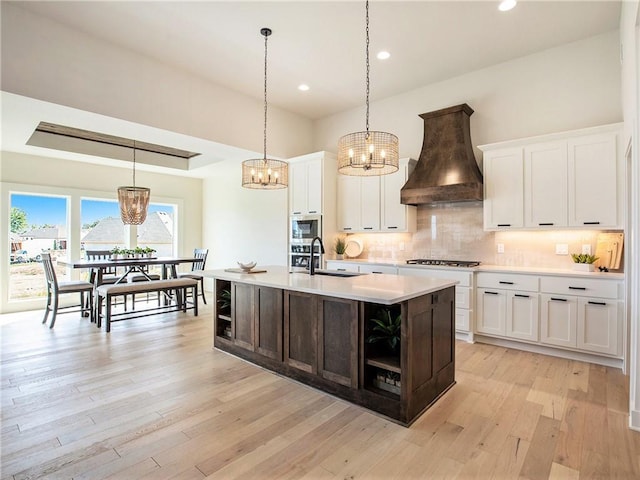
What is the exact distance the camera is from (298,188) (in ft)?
19.2

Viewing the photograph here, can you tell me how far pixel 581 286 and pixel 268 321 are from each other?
313cm

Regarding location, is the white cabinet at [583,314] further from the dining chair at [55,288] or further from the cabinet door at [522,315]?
the dining chair at [55,288]

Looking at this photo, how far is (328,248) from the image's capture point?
5.59 m

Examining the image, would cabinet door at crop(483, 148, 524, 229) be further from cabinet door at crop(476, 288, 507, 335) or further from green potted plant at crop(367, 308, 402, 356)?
green potted plant at crop(367, 308, 402, 356)

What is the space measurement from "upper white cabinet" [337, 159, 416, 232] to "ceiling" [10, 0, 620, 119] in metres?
1.39

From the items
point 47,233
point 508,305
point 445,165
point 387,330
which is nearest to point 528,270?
point 508,305

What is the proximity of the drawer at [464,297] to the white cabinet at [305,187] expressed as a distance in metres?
2.42

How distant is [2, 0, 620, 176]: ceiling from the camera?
3.29 metres

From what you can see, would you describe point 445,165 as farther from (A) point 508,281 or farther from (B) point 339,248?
(B) point 339,248

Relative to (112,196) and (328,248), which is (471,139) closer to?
(328,248)

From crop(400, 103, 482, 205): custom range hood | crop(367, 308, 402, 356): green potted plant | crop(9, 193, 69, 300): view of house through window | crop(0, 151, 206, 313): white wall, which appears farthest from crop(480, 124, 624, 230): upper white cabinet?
crop(9, 193, 69, 300): view of house through window

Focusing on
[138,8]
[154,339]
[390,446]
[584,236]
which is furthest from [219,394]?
[584,236]

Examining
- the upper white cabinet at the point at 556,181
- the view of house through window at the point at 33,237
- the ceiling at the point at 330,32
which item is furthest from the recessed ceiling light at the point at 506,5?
the view of house through window at the point at 33,237

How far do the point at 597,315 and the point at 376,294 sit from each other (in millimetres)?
2608
